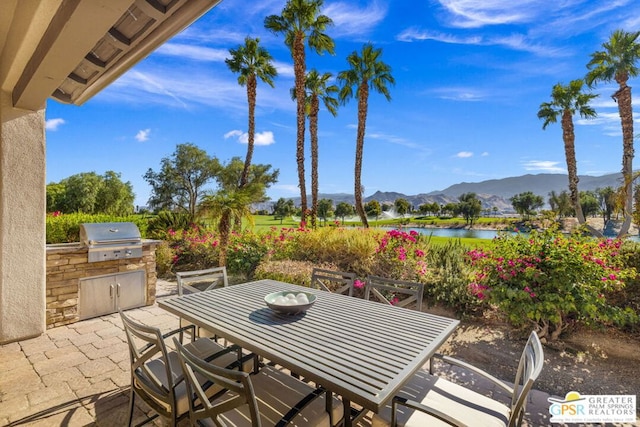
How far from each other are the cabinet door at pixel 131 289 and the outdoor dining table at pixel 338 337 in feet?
8.30

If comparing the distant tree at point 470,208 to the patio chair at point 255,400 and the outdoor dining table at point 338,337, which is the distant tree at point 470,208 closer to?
the outdoor dining table at point 338,337

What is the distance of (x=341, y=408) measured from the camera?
171cm

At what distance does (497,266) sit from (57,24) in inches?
181

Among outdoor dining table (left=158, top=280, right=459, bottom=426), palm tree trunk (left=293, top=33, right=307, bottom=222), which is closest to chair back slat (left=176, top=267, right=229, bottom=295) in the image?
outdoor dining table (left=158, top=280, right=459, bottom=426)

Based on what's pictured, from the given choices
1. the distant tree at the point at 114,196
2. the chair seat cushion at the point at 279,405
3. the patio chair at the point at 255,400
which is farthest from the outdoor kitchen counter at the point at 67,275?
the distant tree at the point at 114,196

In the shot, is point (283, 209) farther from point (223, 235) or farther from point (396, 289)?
point (396, 289)

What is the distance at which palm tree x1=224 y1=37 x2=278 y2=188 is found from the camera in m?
13.4

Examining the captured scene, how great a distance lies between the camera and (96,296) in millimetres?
4238

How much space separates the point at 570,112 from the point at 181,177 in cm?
2782

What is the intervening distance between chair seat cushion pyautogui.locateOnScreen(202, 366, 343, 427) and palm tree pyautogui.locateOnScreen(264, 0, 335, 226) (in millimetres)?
10251

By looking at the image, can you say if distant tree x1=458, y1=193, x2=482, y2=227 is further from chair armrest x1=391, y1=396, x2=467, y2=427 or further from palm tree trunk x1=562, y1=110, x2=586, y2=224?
chair armrest x1=391, y1=396, x2=467, y2=427

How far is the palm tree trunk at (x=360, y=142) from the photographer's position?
14453 millimetres

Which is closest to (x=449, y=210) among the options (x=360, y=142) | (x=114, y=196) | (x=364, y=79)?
(x=360, y=142)

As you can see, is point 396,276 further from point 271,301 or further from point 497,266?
point 271,301
